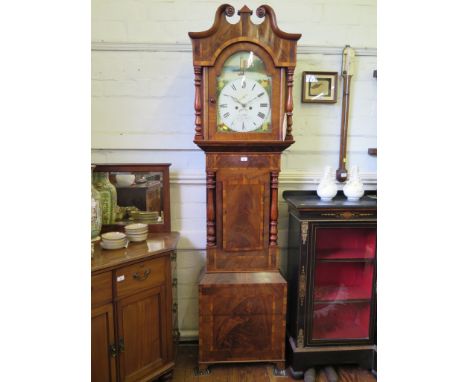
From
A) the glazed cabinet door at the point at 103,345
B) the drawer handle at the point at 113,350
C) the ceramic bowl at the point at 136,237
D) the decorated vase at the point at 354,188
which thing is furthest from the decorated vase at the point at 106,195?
the decorated vase at the point at 354,188

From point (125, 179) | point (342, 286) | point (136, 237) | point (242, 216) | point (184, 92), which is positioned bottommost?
point (342, 286)

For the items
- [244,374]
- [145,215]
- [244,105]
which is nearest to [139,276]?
[145,215]

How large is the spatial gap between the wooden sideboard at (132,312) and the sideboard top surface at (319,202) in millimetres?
774

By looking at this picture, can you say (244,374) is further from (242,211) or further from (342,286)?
(242,211)

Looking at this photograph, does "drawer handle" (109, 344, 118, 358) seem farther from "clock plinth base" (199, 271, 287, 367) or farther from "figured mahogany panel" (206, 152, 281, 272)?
"figured mahogany panel" (206, 152, 281, 272)

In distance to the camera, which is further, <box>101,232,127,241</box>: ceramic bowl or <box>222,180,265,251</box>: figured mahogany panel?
<box>222,180,265,251</box>: figured mahogany panel

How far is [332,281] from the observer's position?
2059 millimetres

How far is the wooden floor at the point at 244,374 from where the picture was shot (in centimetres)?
187

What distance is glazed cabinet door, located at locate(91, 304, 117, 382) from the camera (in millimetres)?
1482

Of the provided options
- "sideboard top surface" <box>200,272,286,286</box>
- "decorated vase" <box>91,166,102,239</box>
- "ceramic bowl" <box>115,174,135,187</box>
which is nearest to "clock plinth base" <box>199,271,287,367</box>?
"sideboard top surface" <box>200,272,286,286</box>

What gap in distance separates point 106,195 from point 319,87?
1.53m

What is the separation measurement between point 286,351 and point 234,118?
1.50m

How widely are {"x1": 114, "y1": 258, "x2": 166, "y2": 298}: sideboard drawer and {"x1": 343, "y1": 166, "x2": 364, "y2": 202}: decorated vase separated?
1182 mm

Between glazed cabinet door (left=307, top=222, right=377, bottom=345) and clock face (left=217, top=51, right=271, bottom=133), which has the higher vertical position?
clock face (left=217, top=51, right=271, bottom=133)
